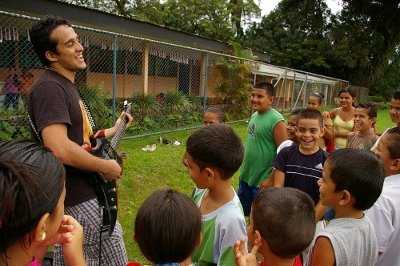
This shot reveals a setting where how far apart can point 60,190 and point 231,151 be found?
1.08 metres

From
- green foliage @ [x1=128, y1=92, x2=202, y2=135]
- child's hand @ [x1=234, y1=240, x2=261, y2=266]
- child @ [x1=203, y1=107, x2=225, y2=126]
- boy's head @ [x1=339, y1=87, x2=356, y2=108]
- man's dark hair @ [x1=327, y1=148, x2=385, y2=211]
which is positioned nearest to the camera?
child's hand @ [x1=234, y1=240, x2=261, y2=266]

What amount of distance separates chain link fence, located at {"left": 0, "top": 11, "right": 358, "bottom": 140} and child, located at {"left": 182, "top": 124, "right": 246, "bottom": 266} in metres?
4.27

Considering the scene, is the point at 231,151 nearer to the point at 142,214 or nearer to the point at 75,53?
the point at 142,214

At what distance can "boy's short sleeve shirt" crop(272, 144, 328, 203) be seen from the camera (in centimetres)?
304

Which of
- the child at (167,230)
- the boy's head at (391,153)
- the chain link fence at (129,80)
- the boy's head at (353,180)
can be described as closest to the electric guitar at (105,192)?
the child at (167,230)

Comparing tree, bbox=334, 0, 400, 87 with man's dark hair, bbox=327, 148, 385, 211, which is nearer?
man's dark hair, bbox=327, 148, 385, 211

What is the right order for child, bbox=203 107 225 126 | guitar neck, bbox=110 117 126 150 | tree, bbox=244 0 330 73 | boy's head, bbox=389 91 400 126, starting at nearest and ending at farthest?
1. guitar neck, bbox=110 117 126 150
2. child, bbox=203 107 225 126
3. boy's head, bbox=389 91 400 126
4. tree, bbox=244 0 330 73

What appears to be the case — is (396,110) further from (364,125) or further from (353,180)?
(353,180)

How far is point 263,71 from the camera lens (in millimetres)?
16484

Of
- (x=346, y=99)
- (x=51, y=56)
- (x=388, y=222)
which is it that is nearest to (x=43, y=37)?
(x=51, y=56)

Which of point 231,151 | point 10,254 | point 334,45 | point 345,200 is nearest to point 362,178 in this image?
point 345,200

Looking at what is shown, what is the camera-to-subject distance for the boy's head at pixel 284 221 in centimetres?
165

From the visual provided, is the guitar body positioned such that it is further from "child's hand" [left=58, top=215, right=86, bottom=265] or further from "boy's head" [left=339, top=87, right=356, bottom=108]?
"boy's head" [left=339, top=87, right=356, bottom=108]

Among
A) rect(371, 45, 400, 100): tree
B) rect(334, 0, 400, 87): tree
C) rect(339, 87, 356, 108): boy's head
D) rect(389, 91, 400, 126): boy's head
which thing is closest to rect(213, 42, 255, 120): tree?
rect(339, 87, 356, 108): boy's head
